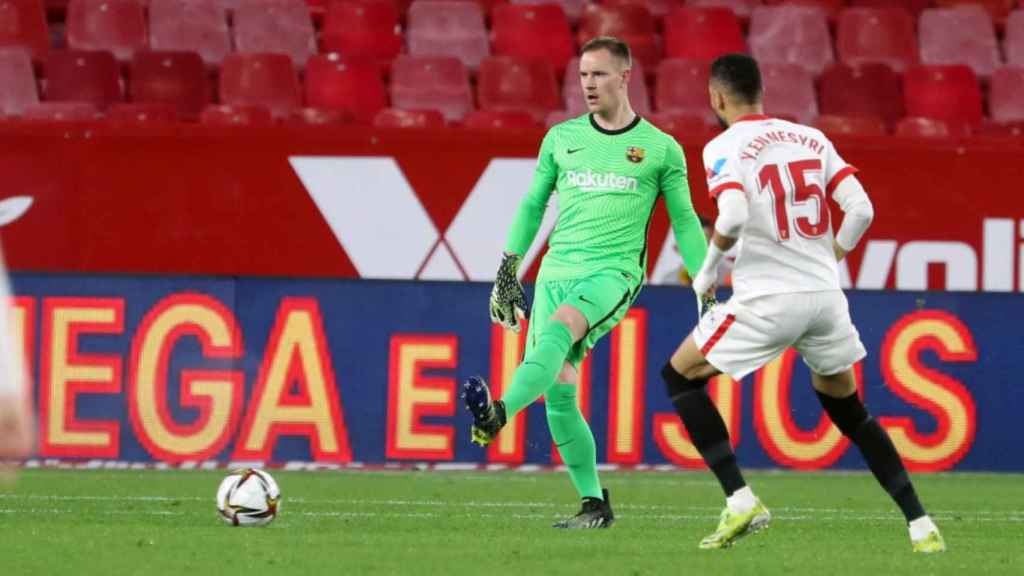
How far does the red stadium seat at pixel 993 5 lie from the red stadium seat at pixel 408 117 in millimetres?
5216

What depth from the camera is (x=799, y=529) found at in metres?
8.85

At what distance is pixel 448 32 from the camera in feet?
51.5

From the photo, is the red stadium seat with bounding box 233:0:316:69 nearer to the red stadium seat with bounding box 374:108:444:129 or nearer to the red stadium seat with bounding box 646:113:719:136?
the red stadium seat with bounding box 374:108:444:129

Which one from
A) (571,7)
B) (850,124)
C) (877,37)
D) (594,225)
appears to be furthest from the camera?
(571,7)

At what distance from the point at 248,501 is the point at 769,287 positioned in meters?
2.42

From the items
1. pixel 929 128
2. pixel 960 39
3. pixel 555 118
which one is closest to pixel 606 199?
pixel 555 118

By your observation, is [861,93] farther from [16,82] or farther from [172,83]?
[16,82]

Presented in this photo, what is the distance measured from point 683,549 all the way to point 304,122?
6.10m

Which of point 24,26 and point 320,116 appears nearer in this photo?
point 320,116

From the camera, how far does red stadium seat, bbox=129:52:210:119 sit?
47.1ft

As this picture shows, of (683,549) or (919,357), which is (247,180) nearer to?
(919,357)

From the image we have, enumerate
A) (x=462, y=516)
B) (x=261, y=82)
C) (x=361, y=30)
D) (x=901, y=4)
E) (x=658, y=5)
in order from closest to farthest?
(x=462, y=516) → (x=261, y=82) → (x=361, y=30) → (x=658, y=5) → (x=901, y=4)

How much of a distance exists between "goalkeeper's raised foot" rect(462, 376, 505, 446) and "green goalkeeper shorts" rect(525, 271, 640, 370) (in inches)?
27.9

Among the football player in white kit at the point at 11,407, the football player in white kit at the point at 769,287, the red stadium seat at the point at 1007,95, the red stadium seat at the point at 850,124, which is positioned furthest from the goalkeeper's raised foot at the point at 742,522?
the red stadium seat at the point at 1007,95
